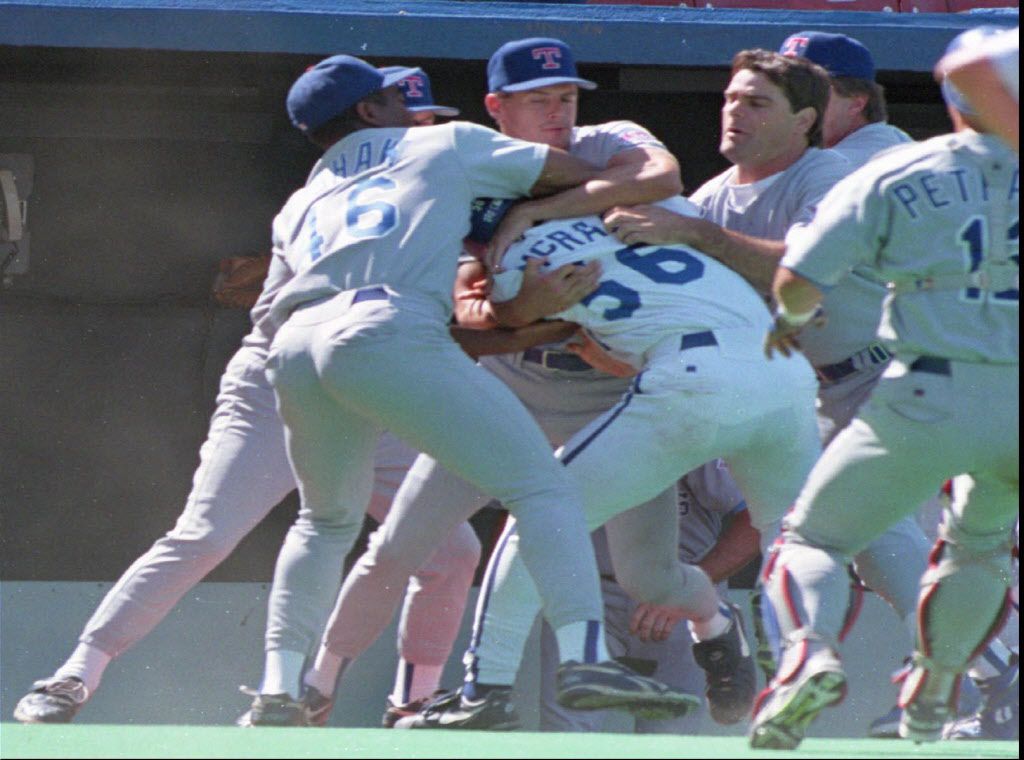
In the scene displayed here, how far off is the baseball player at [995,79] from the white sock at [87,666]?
105 inches

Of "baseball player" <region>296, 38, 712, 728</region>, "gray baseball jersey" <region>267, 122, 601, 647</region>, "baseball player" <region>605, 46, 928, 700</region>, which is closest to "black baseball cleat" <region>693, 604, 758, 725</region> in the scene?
"baseball player" <region>605, 46, 928, 700</region>

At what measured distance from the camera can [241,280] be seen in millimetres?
6668

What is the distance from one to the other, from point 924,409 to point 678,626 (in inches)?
74.4

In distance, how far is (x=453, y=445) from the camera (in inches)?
163

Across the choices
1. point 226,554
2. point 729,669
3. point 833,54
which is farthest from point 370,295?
point 833,54

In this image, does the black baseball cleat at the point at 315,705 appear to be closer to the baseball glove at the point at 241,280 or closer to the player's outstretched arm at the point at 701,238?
the player's outstretched arm at the point at 701,238

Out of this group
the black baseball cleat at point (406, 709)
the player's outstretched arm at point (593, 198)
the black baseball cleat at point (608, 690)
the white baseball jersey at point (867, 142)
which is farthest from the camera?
the white baseball jersey at point (867, 142)

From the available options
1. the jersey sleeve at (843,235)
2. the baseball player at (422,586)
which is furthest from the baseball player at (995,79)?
the baseball player at (422,586)

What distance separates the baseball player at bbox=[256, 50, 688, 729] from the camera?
411 cm

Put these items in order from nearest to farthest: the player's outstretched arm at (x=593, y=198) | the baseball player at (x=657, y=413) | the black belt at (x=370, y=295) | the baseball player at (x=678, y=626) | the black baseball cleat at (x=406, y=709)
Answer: the black belt at (x=370, y=295)
the baseball player at (x=657, y=413)
the player's outstretched arm at (x=593, y=198)
the black baseball cleat at (x=406, y=709)
the baseball player at (x=678, y=626)

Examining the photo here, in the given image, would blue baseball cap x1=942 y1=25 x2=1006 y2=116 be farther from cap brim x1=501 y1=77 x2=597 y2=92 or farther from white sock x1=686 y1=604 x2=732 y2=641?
white sock x1=686 y1=604 x2=732 y2=641

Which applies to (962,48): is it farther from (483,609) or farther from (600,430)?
(483,609)

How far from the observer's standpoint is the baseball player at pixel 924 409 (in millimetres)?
3711

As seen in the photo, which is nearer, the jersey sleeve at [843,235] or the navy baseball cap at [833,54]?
the jersey sleeve at [843,235]
